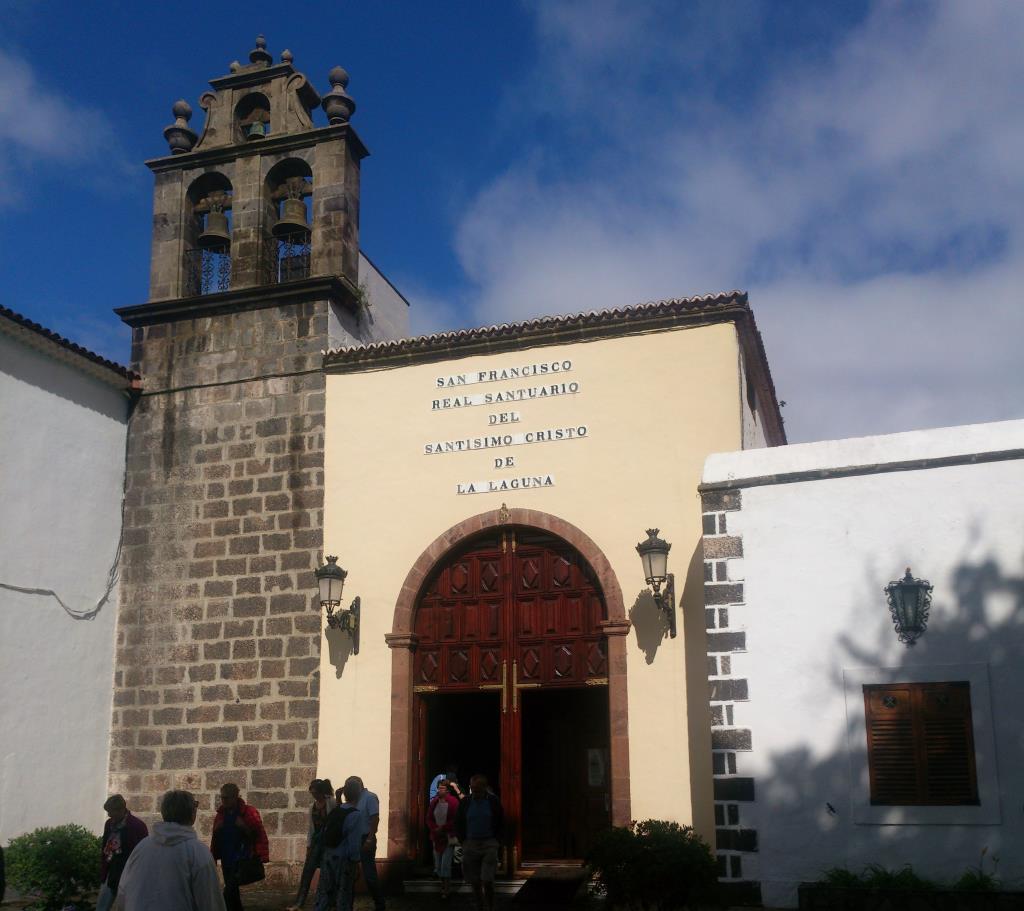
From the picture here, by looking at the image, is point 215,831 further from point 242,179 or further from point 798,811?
point 242,179

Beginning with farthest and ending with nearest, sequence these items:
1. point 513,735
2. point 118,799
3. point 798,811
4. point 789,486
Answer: point 513,735 < point 789,486 < point 798,811 < point 118,799

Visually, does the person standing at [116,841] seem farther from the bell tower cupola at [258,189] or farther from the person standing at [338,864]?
the bell tower cupola at [258,189]

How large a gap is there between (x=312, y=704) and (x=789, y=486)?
570cm

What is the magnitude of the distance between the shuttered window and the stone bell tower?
5.99m

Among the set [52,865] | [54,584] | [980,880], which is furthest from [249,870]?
[980,880]

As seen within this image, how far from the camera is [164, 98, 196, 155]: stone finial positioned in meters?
15.1

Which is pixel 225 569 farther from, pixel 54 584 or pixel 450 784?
pixel 450 784

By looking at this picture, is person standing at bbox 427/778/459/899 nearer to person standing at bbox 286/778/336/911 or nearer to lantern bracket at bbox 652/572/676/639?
person standing at bbox 286/778/336/911

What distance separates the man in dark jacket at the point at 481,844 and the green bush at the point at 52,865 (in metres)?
3.80

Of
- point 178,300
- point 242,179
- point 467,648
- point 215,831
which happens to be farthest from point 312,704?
point 242,179

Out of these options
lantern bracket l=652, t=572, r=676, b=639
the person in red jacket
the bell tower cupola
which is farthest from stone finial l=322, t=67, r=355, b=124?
the person in red jacket

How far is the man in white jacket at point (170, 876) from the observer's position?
485cm

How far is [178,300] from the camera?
14.2m

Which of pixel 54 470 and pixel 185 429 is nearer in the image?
pixel 54 470
